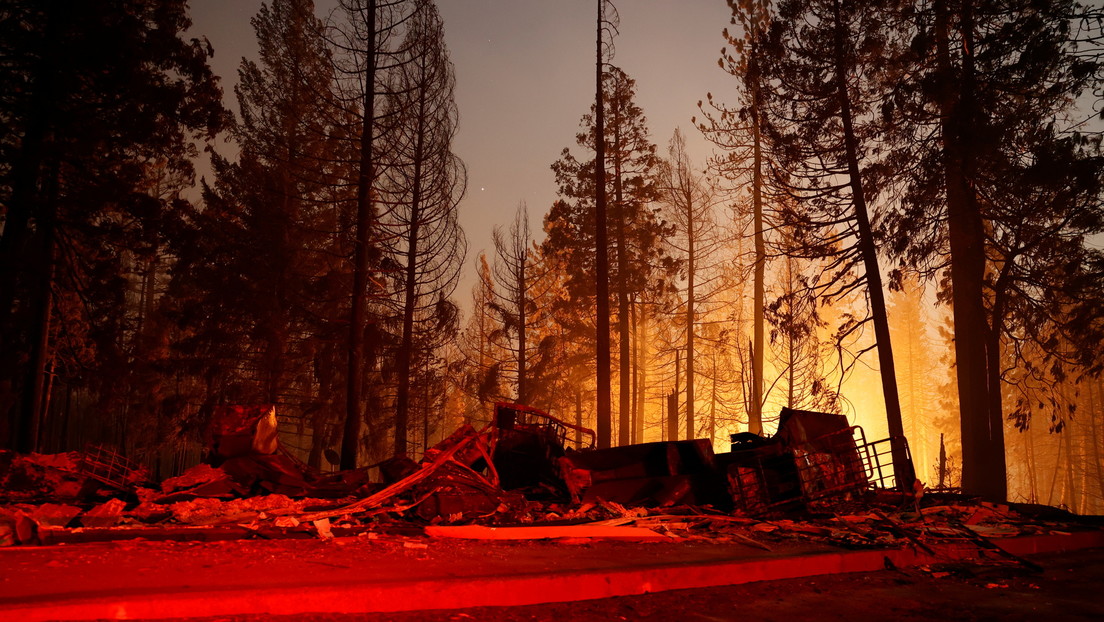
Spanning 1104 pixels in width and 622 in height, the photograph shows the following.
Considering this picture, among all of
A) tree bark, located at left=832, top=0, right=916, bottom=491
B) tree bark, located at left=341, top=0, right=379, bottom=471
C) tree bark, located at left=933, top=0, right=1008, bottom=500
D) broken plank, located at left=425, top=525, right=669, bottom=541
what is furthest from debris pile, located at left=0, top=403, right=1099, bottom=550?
tree bark, located at left=341, top=0, right=379, bottom=471

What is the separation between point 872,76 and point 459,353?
2020 cm

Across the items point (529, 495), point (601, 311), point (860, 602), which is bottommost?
point (860, 602)

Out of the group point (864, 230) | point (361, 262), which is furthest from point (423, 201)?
point (864, 230)

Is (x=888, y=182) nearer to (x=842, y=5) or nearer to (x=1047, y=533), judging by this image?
(x=842, y=5)

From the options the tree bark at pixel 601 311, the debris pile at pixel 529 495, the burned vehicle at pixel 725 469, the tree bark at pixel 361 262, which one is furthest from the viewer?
the tree bark at pixel 601 311

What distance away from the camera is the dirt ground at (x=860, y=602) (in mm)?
4418

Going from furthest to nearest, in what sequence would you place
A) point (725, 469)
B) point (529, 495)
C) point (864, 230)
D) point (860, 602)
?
point (864, 230)
point (529, 495)
point (725, 469)
point (860, 602)

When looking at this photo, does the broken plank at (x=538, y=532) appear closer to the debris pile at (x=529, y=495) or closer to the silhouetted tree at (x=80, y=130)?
the debris pile at (x=529, y=495)

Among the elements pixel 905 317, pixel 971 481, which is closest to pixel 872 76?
pixel 971 481

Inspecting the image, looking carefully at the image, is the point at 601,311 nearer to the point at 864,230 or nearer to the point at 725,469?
the point at 864,230

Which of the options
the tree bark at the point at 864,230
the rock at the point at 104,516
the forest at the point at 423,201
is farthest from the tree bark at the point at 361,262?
the tree bark at the point at 864,230

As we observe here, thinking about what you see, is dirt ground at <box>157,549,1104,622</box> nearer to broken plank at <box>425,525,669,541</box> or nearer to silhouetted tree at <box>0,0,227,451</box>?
broken plank at <box>425,525,669,541</box>

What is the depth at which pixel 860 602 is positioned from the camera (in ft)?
16.8

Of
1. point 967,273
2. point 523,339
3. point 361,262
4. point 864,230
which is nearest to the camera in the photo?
point 967,273
